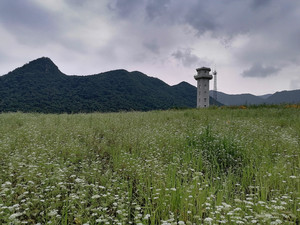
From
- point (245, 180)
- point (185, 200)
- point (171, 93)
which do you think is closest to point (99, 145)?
point (185, 200)

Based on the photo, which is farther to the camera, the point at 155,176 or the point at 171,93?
the point at 171,93

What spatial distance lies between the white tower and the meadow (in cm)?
2371

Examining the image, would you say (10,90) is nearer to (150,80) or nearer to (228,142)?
(150,80)

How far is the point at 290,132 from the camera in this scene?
21.2ft

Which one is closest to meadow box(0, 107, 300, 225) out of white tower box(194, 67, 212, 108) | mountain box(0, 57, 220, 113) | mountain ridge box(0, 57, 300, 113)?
white tower box(194, 67, 212, 108)

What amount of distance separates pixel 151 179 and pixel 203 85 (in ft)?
98.3

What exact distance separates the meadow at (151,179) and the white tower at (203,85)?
77.8 ft

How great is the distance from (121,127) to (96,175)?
4733mm

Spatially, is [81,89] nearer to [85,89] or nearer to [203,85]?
[85,89]

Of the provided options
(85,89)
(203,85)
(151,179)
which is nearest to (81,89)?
(85,89)

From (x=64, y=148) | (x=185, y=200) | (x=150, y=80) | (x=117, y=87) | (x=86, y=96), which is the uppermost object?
(x=150, y=80)

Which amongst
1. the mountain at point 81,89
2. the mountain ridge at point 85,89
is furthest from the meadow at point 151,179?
the mountain at point 81,89

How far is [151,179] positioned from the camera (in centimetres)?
351

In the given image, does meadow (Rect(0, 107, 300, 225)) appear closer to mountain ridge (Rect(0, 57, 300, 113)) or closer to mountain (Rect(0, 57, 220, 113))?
mountain ridge (Rect(0, 57, 300, 113))
